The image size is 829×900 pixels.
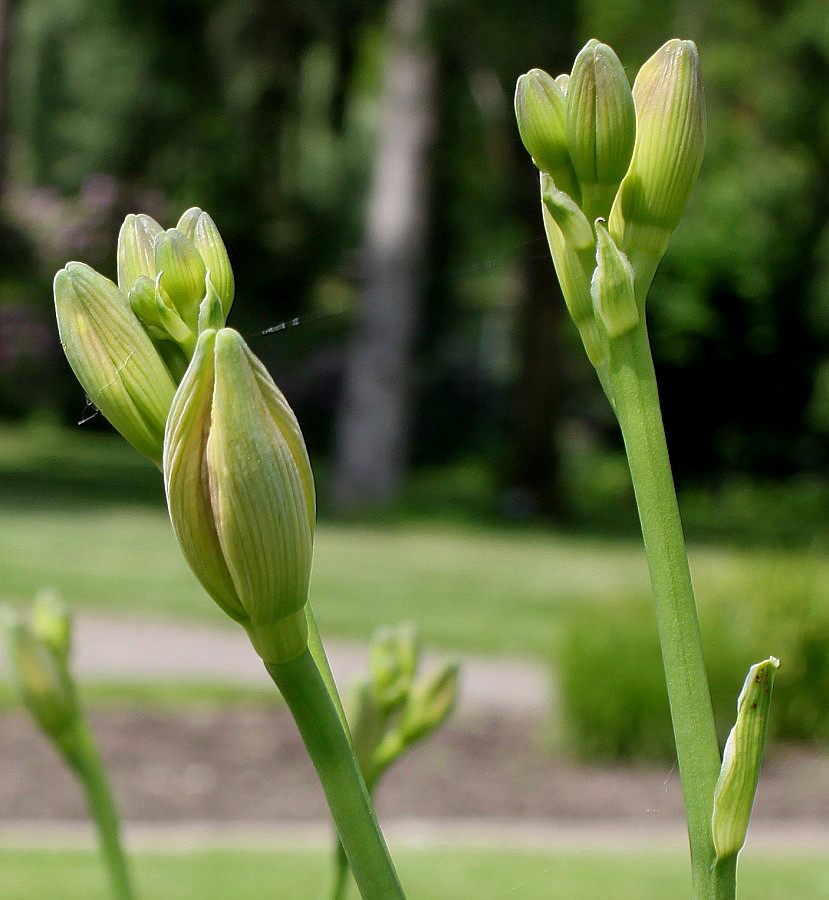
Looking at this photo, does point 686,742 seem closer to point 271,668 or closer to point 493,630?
point 271,668

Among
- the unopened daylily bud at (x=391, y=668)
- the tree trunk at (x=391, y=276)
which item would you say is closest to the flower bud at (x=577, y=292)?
the unopened daylily bud at (x=391, y=668)

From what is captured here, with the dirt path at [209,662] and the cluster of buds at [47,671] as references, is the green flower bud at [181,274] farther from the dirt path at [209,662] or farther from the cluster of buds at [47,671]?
the dirt path at [209,662]

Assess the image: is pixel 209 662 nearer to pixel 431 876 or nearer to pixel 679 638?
pixel 431 876

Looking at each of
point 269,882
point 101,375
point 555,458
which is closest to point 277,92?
point 555,458

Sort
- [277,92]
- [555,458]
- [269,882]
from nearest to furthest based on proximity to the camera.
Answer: [269,882]
[555,458]
[277,92]

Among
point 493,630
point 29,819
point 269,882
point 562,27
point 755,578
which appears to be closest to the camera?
point 269,882

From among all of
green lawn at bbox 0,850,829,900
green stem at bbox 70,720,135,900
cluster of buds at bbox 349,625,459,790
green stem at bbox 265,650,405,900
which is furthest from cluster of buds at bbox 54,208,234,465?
green lawn at bbox 0,850,829,900

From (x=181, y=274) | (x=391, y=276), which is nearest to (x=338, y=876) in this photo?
(x=181, y=274)
